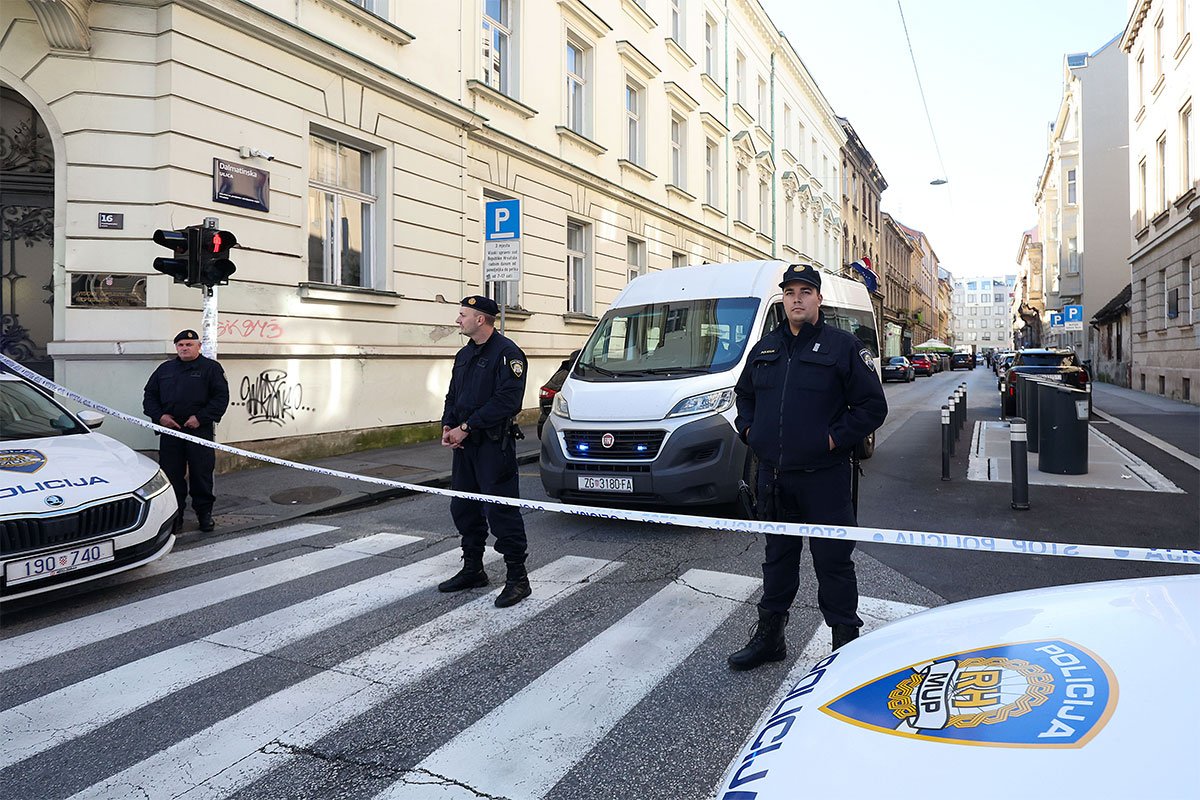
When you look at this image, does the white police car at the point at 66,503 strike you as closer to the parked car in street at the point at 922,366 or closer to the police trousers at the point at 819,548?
the police trousers at the point at 819,548

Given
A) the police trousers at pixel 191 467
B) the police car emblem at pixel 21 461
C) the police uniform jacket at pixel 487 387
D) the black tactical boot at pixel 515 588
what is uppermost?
the police uniform jacket at pixel 487 387

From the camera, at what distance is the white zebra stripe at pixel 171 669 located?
313cm

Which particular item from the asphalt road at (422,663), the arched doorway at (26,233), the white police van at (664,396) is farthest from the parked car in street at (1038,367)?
the arched doorway at (26,233)

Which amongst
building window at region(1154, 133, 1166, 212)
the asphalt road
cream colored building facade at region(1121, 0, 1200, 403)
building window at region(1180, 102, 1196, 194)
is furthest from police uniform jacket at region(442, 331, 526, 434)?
building window at region(1154, 133, 1166, 212)

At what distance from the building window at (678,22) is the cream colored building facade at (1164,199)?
40.6ft

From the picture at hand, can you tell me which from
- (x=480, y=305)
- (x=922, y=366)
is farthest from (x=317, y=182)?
(x=922, y=366)

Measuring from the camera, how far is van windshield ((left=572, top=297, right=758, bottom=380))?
22.7 feet

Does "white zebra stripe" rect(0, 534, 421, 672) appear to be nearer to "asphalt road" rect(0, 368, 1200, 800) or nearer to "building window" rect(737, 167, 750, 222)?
"asphalt road" rect(0, 368, 1200, 800)

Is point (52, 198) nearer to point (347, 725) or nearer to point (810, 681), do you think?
point (347, 725)

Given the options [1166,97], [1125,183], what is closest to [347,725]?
[1166,97]

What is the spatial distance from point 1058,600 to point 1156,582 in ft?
0.80

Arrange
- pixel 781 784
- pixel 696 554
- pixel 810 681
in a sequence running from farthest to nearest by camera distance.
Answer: pixel 696 554
pixel 810 681
pixel 781 784

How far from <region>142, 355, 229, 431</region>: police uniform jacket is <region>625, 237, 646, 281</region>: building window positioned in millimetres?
13556

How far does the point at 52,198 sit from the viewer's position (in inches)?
384
